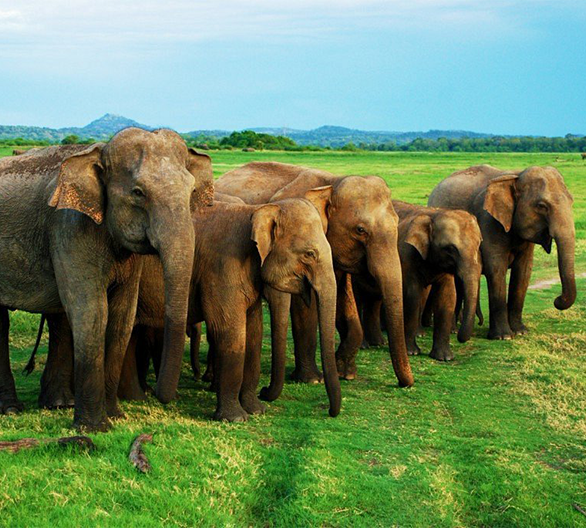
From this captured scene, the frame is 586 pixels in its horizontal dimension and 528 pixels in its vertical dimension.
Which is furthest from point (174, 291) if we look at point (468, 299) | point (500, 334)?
point (500, 334)

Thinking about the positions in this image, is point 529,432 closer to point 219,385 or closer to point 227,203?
point 219,385

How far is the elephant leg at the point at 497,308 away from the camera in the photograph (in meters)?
13.8

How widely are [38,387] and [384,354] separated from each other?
4.63 metres

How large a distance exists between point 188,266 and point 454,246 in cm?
582

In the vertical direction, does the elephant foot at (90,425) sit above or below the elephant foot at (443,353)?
above

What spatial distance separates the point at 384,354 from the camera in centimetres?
1264

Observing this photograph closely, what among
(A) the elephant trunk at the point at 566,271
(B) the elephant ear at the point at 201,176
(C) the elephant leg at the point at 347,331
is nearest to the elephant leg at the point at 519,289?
(A) the elephant trunk at the point at 566,271

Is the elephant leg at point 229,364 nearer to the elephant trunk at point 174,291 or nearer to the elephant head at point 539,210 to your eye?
the elephant trunk at point 174,291

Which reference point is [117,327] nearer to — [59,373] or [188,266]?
[59,373]

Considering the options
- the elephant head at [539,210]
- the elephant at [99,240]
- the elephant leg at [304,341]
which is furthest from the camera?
the elephant head at [539,210]

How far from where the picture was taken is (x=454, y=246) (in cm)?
1227

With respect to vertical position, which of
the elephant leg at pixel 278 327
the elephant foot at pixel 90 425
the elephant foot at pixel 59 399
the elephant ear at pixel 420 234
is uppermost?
the elephant ear at pixel 420 234

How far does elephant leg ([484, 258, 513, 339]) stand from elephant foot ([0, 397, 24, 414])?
23.7ft

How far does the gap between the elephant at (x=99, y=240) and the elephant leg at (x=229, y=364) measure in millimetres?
928
